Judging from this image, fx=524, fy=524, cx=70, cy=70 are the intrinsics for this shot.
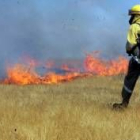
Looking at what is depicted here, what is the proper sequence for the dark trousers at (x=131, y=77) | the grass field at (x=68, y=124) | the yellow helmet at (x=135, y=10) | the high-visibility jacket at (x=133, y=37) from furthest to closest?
the dark trousers at (x=131, y=77) < the yellow helmet at (x=135, y=10) < the high-visibility jacket at (x=133, y=37) < the grass field at (x=68, y=124)

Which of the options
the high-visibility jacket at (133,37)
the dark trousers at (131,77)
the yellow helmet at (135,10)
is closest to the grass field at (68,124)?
the dark trousers at (131,77)

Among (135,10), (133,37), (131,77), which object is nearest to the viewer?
(133,37)

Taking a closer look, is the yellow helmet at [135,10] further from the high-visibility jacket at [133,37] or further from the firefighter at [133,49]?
the high-visibility jacket at [133,37]

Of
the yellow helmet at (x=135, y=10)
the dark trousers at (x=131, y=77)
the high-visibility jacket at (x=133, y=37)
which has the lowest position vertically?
the dark trousers at (x=131, y=77)

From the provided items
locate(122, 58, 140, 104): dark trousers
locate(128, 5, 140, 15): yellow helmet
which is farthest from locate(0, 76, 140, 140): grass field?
locate(128, 5, 140, 15): yellow helmet

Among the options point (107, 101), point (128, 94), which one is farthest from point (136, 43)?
point (107, 101)

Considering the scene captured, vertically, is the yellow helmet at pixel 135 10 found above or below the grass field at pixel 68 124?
above

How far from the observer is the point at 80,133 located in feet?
23.9

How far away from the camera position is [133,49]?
10.3m

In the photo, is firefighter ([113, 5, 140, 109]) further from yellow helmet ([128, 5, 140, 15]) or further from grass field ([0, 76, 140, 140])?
grass field ([0, 76, 140, 140])

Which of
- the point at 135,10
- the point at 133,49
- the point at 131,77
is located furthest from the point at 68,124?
the point at 135,10

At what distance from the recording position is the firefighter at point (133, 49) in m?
10.2

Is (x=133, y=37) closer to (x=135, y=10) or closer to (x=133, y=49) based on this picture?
(x=133, y=49)

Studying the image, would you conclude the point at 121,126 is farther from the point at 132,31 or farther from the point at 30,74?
the point at 30,74
